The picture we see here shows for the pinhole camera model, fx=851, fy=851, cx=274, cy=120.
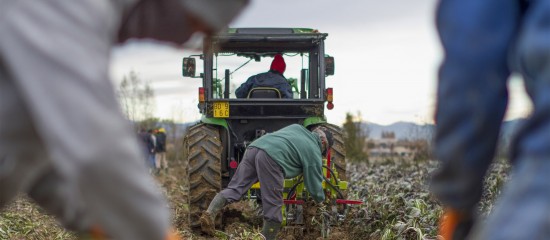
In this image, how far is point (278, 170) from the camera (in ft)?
26.1

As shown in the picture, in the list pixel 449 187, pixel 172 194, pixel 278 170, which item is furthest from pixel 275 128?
pixel 449 187

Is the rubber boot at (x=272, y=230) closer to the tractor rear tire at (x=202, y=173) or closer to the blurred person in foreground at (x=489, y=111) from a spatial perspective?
the tractor rear tire at (x=202, y=173)

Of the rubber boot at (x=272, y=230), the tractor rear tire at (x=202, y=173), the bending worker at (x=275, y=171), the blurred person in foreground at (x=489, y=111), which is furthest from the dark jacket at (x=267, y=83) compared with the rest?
the blurred person in foreground at (x=489, y=111)

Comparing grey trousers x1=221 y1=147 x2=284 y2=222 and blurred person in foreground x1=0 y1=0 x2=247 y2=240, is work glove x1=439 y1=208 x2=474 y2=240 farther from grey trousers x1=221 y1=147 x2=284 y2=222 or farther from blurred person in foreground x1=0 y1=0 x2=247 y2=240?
grey trousers x1=221 y1=147 x2=284 y2=222

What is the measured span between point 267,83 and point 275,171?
210cm

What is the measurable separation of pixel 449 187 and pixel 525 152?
56 cm

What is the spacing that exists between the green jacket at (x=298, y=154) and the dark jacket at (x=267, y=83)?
5.50 feet

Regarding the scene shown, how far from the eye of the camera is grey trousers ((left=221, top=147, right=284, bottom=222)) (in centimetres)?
782

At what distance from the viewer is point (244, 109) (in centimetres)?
959

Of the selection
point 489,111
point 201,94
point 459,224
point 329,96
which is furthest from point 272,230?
point 489,111

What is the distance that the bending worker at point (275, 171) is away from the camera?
777cm

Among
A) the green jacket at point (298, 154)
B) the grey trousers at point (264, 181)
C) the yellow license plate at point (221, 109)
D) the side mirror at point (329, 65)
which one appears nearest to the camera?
the green jacket at point (298, 154)

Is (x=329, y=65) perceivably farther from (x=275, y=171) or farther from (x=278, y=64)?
(x=275, y=171)

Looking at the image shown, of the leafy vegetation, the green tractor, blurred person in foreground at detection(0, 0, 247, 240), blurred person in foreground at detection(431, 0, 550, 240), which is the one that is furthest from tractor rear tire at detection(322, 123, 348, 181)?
the leafy vegetation
